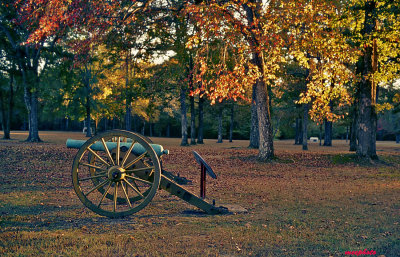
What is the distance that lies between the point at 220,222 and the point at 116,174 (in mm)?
2009

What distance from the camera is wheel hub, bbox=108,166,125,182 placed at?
251 inches

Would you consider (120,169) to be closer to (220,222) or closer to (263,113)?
(220,222)

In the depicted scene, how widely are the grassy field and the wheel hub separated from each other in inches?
28.7

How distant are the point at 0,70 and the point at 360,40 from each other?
15456 mm

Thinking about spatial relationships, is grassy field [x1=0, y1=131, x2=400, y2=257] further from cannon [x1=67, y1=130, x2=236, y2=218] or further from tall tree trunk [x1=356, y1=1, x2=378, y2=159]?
tall tree trunk [x1=356, y1=1, x2=378, y2=159]

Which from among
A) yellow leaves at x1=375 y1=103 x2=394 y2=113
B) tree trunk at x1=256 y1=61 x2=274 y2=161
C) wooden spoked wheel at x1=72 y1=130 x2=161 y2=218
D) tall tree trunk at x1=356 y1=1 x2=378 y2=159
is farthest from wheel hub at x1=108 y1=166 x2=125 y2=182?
tall tree trunk at x1=356 y1=1 x2=378 y2=159

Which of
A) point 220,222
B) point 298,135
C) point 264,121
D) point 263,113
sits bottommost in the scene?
point 220,222

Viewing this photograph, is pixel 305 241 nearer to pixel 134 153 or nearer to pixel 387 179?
pixel 134 153

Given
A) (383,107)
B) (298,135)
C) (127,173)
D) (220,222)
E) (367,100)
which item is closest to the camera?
(220,222)

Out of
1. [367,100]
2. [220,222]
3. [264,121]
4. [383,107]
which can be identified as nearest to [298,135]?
[367,100]

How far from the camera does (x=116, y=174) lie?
638cm

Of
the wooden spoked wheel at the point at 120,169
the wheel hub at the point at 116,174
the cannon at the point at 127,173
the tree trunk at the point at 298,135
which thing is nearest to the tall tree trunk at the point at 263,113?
the cannon at the point at 127,173

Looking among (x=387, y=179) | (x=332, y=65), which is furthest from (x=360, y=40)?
(x=387, y=179)

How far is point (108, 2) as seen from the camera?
16.4 m
